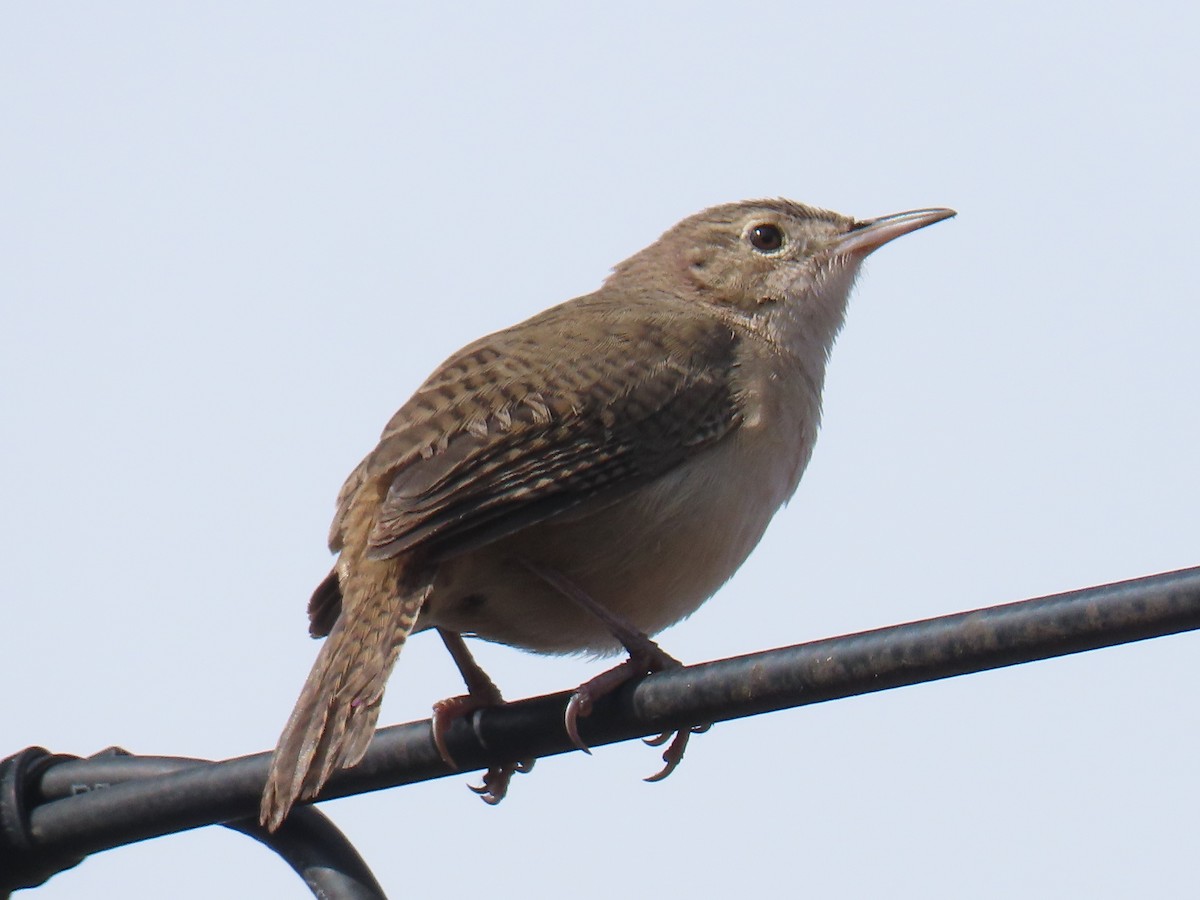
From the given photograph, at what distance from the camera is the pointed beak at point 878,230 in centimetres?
719

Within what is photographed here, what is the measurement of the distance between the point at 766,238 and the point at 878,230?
0.47 meters

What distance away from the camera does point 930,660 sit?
3162mm

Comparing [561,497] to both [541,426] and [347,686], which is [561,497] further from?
[347,686]

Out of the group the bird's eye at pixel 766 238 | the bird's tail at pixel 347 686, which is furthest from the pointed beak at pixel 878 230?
the bird's tail at pixel 347 686

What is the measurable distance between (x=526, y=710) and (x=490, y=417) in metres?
1.24

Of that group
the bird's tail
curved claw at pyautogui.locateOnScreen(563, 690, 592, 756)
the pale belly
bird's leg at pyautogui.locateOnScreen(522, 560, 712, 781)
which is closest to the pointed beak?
the pale belly

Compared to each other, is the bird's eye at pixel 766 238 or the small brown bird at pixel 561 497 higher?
the bird's eye at pixel 766 238

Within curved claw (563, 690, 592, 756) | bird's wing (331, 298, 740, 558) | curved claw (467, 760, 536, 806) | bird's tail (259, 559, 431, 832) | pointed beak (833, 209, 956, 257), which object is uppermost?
pointed beak (833, 209, 956, 257)

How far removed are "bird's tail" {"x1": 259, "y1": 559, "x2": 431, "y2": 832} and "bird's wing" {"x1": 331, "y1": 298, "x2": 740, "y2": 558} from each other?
0.15 m

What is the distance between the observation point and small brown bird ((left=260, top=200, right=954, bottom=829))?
4789 mm

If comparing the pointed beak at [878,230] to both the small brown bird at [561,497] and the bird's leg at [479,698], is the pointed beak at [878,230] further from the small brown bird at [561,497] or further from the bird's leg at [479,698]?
the bird's leg at [479,698]

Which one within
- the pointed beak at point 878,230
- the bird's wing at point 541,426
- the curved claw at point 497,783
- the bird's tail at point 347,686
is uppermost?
the pointed beak at point 878,230

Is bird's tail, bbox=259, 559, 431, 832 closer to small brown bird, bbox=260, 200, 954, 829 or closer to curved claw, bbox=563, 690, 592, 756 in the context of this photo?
small brown bird, bbox=260, 200, 954, 829

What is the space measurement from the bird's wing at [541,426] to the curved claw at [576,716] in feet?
2.74
